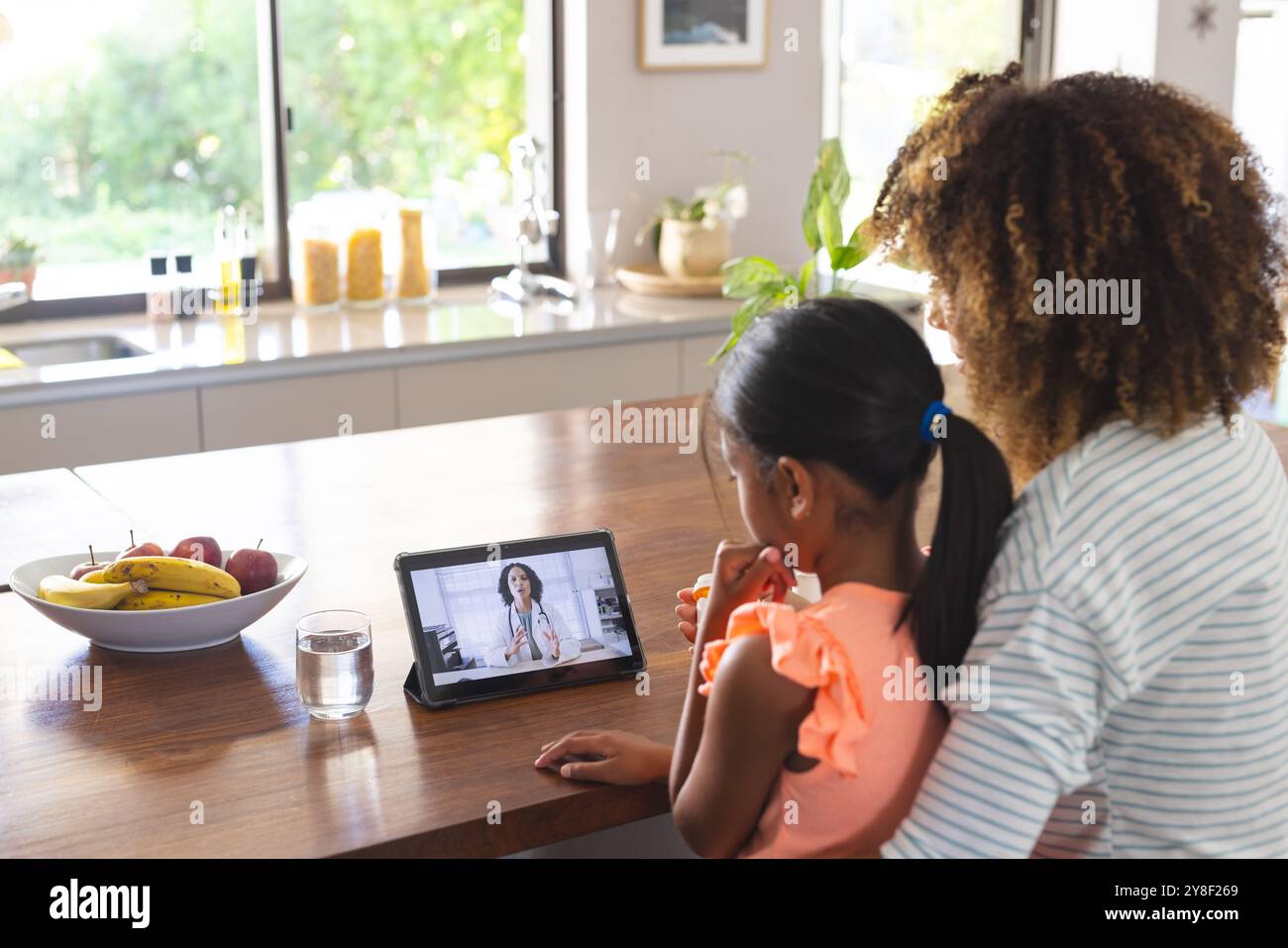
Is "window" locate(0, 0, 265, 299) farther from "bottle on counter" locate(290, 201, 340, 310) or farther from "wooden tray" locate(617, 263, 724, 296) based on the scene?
"wooden tray" locate(617, 263, 724, 296)

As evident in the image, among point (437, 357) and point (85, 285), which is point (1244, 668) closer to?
point (437, 357)

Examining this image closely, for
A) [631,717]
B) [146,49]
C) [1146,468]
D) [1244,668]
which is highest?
[146,49]

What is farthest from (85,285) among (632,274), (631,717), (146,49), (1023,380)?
(1023,380)

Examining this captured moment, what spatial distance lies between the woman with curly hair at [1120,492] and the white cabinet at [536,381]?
6.59 ft

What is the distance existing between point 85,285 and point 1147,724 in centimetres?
288

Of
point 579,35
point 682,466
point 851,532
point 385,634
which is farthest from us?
point 579,35

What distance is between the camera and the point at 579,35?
140 inches

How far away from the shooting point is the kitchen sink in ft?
10.2

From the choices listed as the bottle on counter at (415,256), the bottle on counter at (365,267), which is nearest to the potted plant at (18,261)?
the bottle on counter at (365,267)

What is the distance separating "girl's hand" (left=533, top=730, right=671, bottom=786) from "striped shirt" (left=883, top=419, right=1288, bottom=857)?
0.25m

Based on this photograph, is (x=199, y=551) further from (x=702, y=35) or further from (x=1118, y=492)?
(x=702, y=35)

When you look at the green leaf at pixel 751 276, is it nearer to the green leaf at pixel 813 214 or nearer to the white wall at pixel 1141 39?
the green leaf at pixel 813 214

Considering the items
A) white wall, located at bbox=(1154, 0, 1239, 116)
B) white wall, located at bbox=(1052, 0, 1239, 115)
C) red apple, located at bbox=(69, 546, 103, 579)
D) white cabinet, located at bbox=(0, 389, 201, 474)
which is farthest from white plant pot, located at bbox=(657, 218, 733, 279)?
red apple, located at bbox=(69, 546, 103, 579)

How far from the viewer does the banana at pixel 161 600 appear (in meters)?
1.45
